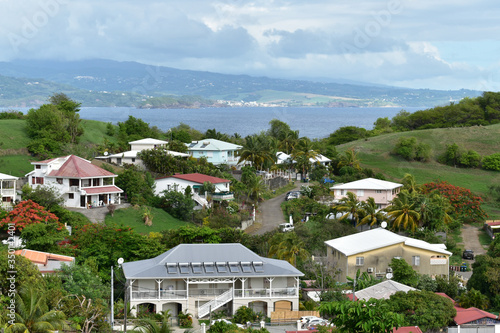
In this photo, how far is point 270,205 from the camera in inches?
2479

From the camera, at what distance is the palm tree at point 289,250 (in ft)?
141

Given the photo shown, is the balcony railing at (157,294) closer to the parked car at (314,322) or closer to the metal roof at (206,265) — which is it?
the metal roof at (206,265)

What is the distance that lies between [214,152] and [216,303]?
42.1m

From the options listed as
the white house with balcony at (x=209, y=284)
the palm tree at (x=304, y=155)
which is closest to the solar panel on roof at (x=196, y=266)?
the white house with balcony at (x=209, y=284)

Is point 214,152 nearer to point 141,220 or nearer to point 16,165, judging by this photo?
point 16,165

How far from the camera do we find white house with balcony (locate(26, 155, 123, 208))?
177ft

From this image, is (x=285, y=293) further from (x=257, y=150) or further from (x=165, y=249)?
(x=257, y=150)

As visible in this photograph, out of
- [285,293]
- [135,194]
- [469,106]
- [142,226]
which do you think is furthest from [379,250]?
[469,106]

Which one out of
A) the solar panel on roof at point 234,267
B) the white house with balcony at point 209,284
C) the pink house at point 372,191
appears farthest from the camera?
the pink house at point 372,191

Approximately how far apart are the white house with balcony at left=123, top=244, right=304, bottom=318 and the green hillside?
1416 inches

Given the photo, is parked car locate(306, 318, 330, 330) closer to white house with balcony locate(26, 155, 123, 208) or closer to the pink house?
white house with balcony locate(26, 155, 123, 208)

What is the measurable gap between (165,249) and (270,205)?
22.3m

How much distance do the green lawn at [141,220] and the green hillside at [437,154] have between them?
1276 inches

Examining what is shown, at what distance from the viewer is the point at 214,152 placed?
253 feet
